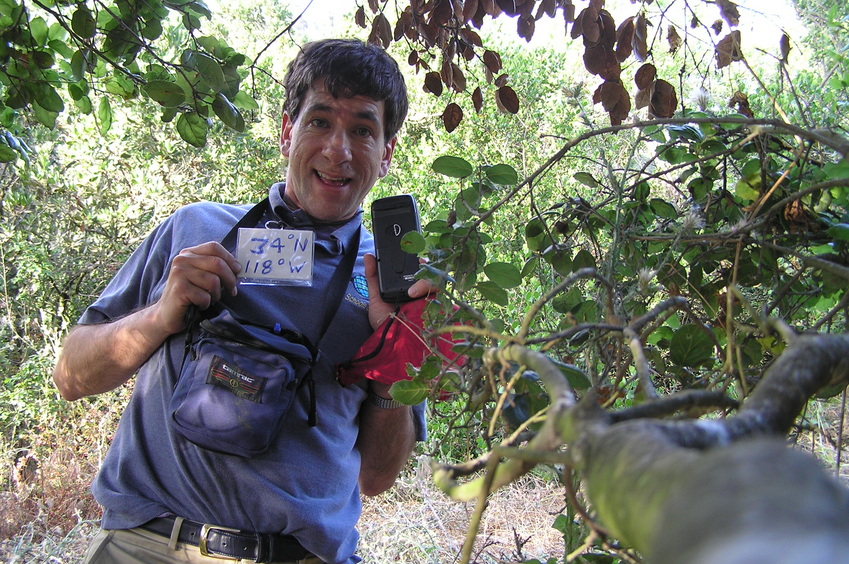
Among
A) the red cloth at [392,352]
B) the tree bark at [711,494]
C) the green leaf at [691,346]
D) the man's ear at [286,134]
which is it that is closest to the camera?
the tree bark at [711,494]

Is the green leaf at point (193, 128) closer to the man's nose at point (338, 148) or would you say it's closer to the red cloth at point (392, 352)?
the man's nose at point (338, 148)

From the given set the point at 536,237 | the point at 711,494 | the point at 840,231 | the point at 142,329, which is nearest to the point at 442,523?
the point at 142,329

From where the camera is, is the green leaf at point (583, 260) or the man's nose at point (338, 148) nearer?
the green leaf at point (583, 260)

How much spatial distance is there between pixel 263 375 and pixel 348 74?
799 millimetres

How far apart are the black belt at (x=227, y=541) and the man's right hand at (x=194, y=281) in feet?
1.30

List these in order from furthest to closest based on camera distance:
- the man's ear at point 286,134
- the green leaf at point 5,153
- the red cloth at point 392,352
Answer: the man's ear at point 286,134 → the green leaf at point 5,153 → the red cloth at point 392,352

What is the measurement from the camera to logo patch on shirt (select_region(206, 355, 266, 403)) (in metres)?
1.25

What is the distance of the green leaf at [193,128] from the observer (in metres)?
1.50

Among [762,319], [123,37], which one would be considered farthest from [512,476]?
[123,37]

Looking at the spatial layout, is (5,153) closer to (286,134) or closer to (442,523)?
(286,134)

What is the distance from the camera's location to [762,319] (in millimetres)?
549

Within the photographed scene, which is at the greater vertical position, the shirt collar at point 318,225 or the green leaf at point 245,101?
the green leaf at point 245,101

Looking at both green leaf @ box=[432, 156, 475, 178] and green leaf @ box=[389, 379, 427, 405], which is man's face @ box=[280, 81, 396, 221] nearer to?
green leaf @ box=[432, 156, 475, 178]

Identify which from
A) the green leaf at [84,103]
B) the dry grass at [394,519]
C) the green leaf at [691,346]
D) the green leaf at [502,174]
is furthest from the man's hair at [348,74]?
the dry grass at [394,519]
